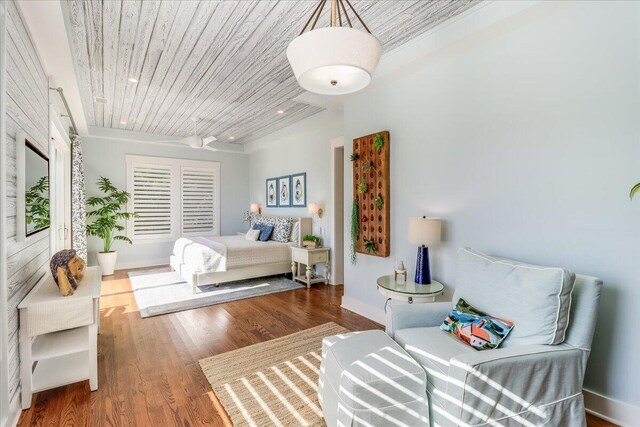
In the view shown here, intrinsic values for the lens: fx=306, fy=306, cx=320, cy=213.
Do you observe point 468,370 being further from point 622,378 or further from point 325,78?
point 325,78

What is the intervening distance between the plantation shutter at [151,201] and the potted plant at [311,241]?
3431 mm

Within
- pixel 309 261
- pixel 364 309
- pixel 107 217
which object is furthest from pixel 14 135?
pixel 107 217

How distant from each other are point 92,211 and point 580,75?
7.24m

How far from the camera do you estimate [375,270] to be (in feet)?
11.7

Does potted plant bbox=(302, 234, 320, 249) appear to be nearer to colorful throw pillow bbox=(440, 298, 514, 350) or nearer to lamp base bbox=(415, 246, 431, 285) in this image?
lamp base bbox=(415, 246, 431, 285)

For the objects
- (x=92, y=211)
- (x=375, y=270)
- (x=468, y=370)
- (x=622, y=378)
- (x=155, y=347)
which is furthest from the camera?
(x=92, y=211)

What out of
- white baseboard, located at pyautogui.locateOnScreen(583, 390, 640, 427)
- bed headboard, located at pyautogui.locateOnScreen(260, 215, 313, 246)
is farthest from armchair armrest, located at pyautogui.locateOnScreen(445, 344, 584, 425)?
bed headboard, located at pyautogui.locateOnScreen(260, 215, 313, 246)

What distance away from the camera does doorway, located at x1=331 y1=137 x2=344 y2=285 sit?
5.05 meters

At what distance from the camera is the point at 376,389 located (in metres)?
1.58

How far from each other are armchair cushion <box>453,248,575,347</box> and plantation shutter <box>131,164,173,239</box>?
6.42 metres

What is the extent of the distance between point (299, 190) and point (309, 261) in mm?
1575

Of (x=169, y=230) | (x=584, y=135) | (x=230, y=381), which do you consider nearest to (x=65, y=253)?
(x=230, y=381)

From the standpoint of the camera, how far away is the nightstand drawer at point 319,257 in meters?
4.99

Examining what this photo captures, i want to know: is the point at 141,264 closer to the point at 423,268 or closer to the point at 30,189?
the point at 30,189
